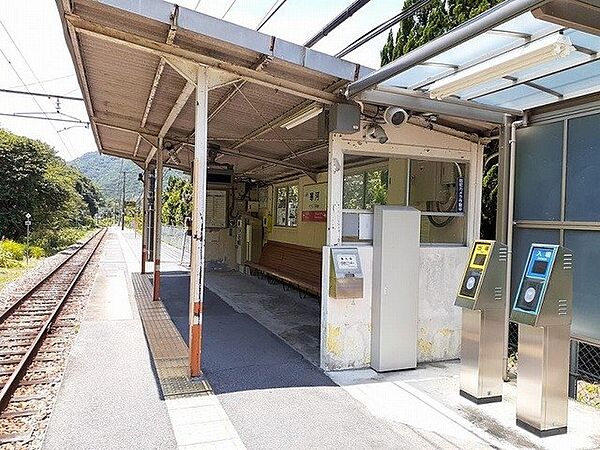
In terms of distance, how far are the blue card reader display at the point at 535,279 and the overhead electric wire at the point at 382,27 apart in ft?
8.23

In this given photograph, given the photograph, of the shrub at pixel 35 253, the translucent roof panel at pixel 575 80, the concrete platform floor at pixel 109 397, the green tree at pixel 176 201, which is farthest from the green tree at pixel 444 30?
the green tree at pixel 176 201

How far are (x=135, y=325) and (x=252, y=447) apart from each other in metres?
4.11

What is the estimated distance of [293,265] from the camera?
1021 cm

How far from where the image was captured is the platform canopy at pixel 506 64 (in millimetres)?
2717

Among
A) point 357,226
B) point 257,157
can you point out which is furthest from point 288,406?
point 257,157

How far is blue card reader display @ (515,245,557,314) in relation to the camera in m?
3.62

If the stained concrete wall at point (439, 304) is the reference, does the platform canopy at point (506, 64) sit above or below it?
above

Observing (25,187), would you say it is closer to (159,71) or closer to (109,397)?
(159,71)

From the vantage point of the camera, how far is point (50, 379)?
5.01 meters

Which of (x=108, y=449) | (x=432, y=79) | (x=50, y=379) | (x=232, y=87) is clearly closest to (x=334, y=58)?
(x=432, y=79)

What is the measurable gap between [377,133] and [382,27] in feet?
4.47

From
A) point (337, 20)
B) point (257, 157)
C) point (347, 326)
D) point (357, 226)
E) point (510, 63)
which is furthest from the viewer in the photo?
point (257, 157)

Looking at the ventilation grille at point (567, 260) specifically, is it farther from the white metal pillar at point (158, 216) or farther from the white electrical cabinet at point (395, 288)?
the white metal pillar at point (158, 216)

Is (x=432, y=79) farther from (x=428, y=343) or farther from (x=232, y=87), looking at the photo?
(x=428, y=343)
